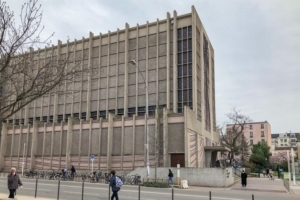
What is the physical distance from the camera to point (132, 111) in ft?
160

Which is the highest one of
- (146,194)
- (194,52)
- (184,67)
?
(194,52)

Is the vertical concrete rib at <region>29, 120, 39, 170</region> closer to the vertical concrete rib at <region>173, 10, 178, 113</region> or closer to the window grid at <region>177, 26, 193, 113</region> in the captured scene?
→ the vertical concrete rib at <region>173, 10, 178, 113</region>

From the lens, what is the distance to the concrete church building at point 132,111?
41031 millimetres

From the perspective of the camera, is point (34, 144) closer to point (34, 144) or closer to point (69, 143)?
point (34, 144)

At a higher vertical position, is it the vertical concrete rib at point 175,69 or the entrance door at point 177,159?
the vertical concrete rib at point 175,69

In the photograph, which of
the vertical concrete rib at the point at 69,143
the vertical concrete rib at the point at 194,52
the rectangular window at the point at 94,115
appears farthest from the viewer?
the rectangular window at the point at 94,115

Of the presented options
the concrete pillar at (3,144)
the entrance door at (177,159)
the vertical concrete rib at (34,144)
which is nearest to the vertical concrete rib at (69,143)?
the vertical concrete rib at (34,144)

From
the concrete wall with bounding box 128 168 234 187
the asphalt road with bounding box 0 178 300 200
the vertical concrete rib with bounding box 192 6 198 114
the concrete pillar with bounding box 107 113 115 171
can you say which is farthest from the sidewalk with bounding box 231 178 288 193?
the concrete pillar with bounding box 107 113 115 171

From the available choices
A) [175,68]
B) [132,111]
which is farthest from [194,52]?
[132,111]

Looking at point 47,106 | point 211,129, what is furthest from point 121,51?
point 211,129

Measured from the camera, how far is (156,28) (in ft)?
162

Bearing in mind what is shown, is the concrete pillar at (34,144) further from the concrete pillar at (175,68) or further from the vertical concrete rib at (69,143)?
the concrete pillar at (175,68)

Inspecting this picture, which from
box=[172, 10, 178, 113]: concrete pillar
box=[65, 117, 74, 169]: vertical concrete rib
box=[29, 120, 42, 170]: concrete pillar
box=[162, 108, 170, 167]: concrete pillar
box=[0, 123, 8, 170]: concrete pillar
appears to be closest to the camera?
box=[162, 108, 170, 167]: concrete pillar

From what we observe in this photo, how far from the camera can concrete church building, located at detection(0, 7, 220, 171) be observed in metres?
41.0
